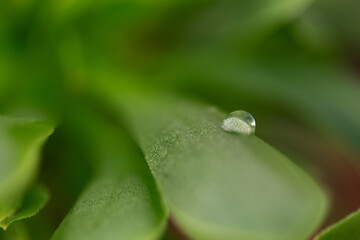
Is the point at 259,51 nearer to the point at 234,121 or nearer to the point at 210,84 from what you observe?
the point at 210,84

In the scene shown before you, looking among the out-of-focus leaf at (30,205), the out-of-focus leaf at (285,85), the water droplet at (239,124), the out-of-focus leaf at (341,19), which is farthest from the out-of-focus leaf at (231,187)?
the out-of-focus leaf at (341,19)

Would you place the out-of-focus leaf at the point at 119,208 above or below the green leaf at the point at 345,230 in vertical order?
below

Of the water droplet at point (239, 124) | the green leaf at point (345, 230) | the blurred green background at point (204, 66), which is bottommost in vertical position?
the blurred green background at point (204, 66)

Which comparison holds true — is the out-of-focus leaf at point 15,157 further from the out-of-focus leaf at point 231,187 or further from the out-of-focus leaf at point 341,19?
the out-of-focus leaf at point 341,19

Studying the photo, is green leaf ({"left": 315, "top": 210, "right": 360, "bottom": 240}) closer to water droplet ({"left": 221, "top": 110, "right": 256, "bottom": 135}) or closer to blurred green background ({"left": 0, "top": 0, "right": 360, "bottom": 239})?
water droplet ({"left": 221, "top": 110, "right": 256, "bottom": 135})

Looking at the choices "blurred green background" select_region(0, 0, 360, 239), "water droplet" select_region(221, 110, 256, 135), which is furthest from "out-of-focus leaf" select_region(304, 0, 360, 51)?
"water droplet" select_region(221, 110, 256, 135)

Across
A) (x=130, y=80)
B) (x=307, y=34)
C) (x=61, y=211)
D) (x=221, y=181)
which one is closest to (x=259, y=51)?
(x=307, y=34)

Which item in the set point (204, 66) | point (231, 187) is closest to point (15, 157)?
point (231, 187)
